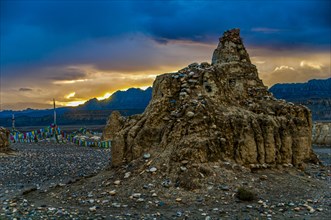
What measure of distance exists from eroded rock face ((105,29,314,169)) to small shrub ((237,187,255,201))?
248 cm

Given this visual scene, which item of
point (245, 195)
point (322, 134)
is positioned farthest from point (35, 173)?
point (322, 134)

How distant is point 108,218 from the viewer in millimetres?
13148

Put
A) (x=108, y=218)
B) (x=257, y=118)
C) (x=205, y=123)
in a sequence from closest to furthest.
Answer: (x=108, y=218), (x=205, y=123), (x=257, y=118)

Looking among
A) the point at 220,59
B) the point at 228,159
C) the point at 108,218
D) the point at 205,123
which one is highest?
the point at 220,59

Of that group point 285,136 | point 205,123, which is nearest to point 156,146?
point 205,123

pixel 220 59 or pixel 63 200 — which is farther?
pixel 220 59

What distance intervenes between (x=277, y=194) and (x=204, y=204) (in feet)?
11.2

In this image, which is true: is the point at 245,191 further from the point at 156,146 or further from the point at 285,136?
the point at 285,136

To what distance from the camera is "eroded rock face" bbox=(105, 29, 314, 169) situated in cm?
1755

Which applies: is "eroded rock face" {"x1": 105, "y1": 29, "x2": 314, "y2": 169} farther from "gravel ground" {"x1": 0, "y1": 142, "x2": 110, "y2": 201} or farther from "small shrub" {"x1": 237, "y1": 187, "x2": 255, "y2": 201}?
"gravel ground" {"x1": 0, "y1": 142, "x2": 110, "y2": 201}

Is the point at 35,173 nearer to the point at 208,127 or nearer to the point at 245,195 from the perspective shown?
the point at 208,127

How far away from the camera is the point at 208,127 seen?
58.7 feet

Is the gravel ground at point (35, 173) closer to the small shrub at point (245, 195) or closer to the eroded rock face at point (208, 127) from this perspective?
the eroded rock face at point (208, 127)

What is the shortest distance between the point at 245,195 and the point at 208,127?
13.6 feet
